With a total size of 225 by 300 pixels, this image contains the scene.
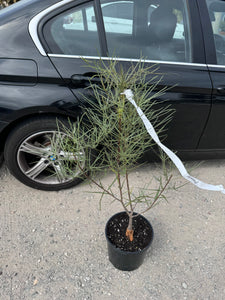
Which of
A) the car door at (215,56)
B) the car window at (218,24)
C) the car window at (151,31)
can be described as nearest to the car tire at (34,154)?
the car window at (151,31)

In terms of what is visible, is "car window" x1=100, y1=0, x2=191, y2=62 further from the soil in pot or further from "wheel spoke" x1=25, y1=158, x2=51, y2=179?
the soil in pot

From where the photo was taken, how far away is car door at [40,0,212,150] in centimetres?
180

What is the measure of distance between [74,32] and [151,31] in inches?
24.8

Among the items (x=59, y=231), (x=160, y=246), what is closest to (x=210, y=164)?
(x=160, y=246)

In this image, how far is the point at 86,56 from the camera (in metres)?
1.83

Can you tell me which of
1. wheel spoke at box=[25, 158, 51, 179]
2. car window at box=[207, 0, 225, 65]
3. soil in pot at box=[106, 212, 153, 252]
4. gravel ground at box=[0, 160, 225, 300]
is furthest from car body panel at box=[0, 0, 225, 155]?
soil in pot at box=[106, 212, 153, 252]

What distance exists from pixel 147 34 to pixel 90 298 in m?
1.98

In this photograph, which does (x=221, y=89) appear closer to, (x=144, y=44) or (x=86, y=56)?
(x=144, y=44)

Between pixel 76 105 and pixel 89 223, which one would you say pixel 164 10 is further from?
pixel 89 223

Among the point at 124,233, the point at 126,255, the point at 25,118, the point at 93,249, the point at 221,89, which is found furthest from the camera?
the point at 221,89

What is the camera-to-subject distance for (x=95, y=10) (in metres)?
1.82

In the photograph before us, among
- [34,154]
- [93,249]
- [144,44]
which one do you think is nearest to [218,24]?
[144,44]

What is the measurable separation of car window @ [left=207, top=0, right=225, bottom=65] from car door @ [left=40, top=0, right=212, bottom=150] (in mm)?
175

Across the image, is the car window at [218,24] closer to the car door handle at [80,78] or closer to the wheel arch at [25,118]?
the car door handle at [80,78]
